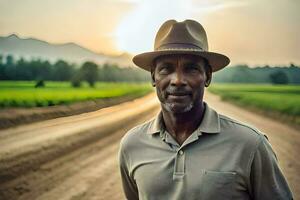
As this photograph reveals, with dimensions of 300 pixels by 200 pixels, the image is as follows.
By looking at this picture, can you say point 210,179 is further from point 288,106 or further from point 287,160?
point 288,106

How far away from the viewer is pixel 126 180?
1468mm

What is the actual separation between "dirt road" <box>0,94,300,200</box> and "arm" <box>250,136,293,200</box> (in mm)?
1376

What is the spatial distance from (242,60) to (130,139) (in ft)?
4.76

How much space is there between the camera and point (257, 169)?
1180mm

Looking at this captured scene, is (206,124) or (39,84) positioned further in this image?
(39,84)

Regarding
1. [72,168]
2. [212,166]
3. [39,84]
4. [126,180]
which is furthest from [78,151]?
[212,166]

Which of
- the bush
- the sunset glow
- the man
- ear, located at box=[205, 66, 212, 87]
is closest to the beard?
the man

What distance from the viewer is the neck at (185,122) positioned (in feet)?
4.32

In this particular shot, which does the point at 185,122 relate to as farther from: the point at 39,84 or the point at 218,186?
the point at 39,84

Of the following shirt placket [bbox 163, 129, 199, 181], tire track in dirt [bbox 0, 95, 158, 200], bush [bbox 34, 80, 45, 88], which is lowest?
tire track in dirt [bbox 0, 95, 158, 200]

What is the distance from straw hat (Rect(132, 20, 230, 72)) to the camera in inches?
51.2

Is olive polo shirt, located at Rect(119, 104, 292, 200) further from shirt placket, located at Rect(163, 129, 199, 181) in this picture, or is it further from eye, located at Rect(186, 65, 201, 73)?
eye, located at Rect(186, 65, 201, 73)

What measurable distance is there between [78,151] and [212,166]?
1878mm

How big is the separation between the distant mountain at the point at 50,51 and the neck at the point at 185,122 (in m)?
1.44
